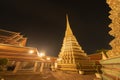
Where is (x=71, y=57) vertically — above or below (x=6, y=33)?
below

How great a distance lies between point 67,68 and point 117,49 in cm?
1247

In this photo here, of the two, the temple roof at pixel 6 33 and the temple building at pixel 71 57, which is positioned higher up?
the temple roof at pixel 6 33

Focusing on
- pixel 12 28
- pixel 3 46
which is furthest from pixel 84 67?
pixel 12 28

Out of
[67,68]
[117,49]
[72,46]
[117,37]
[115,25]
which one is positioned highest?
[72,46]

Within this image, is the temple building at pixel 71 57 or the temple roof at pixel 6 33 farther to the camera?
the temple roof at pixel 6 33

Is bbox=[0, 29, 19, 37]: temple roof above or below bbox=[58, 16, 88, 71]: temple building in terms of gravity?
above

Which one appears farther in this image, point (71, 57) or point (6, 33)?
point (6, 33)

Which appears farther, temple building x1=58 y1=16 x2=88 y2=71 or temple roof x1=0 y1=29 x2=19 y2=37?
temple roof x1=0 y1=29 x2=19 y2=37

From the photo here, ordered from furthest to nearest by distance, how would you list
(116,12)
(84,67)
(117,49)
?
1. (84,67)
2. (116,12)
3. (117,49)

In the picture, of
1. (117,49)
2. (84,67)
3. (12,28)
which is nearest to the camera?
(117,49)

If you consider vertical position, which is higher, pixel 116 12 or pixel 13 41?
pixel 13 41

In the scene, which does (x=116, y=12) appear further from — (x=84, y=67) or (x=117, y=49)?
(x=84, y=67)

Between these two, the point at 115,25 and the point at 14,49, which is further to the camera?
the point at 14,49

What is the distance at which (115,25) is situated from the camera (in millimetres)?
3090
